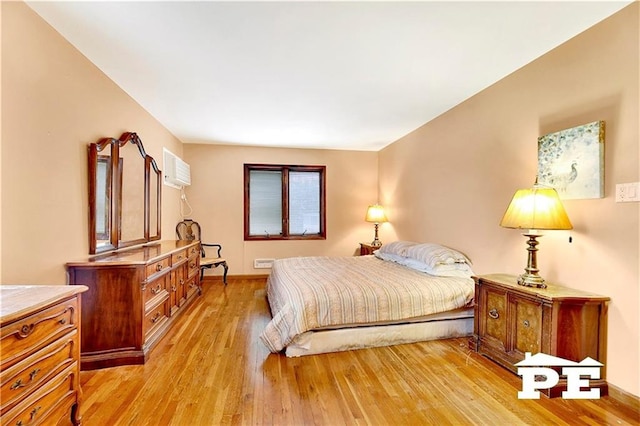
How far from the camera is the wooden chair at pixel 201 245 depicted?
4.80 m

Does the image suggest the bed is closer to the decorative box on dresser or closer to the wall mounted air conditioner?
the decorative box on dresser

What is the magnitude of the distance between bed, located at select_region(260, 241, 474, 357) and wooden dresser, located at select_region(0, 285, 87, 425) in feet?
4.37

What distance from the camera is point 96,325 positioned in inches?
91.4

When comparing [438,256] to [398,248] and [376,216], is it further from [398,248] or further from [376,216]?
[376,216]

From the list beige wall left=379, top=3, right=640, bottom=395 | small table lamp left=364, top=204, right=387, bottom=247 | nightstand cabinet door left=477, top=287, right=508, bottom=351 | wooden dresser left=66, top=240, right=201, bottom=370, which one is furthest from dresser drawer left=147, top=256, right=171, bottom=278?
small table lamp left=364, top=204, right=387, bottom=247

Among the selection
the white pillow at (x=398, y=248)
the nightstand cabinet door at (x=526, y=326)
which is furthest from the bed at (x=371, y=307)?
the nightstand cabinet door at (x=526, y=326)

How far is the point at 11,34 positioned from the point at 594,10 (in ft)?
11.3

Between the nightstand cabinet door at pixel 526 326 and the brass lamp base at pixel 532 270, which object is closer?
the nightstand cabinet door at pixel 526 326

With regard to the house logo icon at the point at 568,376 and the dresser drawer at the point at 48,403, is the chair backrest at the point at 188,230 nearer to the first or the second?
the dresser drawer at the point at 48,403

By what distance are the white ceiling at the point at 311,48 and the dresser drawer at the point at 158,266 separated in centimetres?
168

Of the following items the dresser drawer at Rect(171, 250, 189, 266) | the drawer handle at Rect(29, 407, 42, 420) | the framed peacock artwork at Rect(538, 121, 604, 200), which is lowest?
the drawer handle at Rect(29, 407, 42, 420)

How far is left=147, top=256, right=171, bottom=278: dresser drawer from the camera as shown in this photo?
2.61 m

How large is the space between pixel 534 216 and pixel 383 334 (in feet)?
5.03

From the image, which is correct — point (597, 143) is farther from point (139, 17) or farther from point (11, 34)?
point (11, 34)
